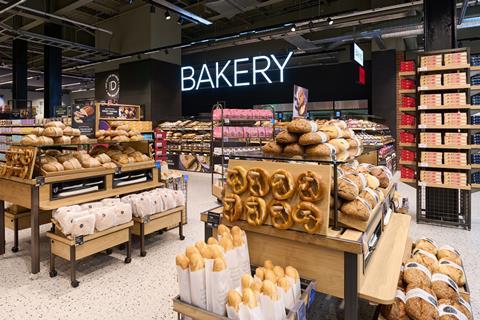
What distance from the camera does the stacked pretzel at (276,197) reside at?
1.65 meters

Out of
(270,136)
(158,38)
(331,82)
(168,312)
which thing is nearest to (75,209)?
(168,312)

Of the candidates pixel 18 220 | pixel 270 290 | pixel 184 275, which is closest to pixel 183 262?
pixel 184 275

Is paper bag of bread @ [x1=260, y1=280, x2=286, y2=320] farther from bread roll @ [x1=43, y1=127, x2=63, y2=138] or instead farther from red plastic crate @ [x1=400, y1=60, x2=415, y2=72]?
red plastic crate @ [x1=400, y1=60, x2=415, y2=72]

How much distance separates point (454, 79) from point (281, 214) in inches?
164

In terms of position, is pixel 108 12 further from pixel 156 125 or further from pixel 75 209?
pixel 75 209

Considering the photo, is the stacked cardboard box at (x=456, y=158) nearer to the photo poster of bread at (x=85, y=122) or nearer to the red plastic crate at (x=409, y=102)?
the red plastic crate at (x=409, y=102)

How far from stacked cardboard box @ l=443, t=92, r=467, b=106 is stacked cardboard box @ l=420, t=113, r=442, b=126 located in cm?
20

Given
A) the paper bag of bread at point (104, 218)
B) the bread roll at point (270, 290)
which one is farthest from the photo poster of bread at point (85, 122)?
the bread roll at point (270, 290)

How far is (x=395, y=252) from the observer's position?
2.04 m

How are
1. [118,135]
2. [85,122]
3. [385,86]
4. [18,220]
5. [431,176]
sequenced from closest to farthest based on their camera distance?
[18,220]
[118,135]
[431,176]
[85,122]
[385,86]

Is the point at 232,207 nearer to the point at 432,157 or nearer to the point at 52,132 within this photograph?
the point at 52,132

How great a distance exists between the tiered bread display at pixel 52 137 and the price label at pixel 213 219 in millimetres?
2193

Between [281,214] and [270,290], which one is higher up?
[281,214]

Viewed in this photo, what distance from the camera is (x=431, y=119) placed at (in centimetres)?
470
